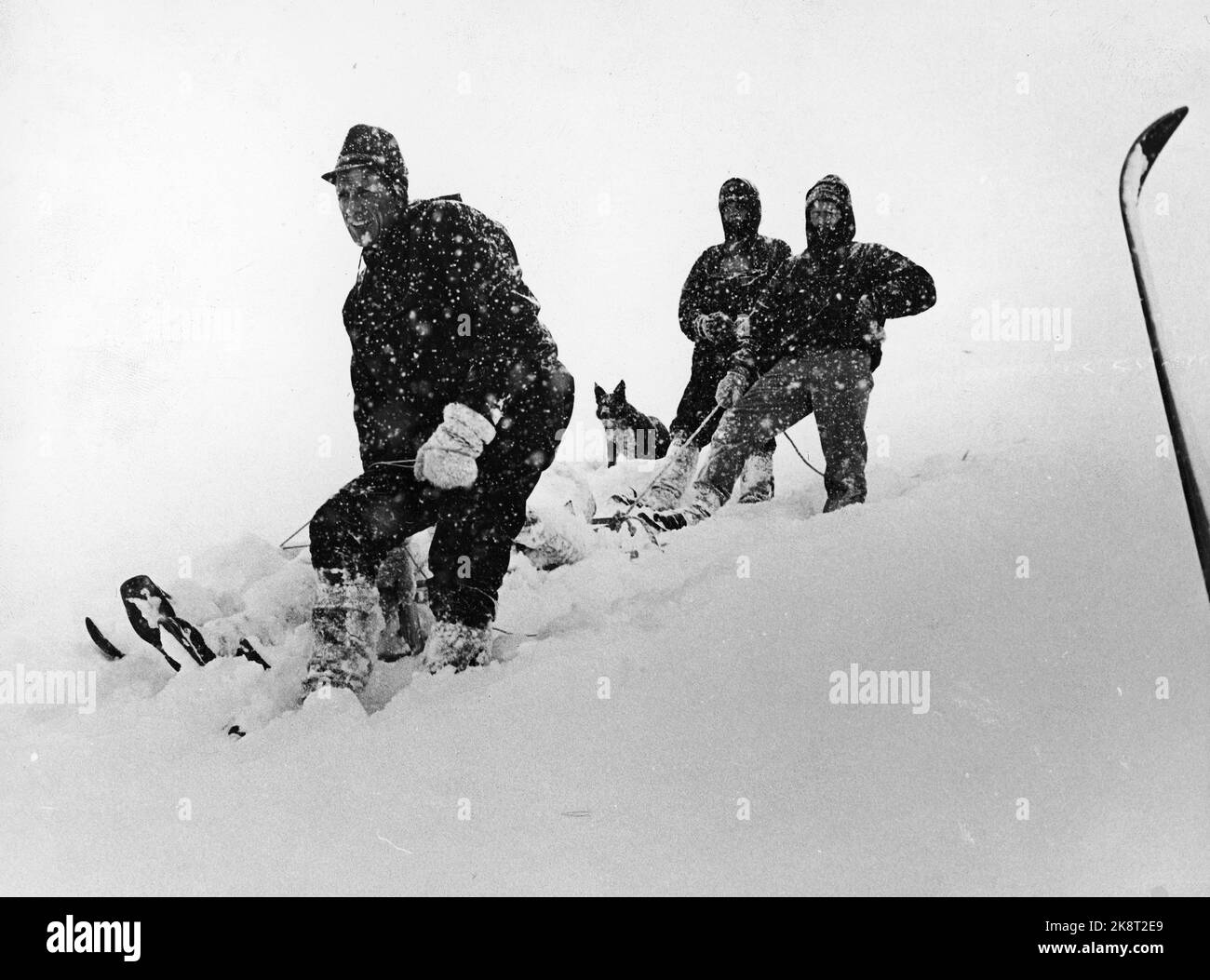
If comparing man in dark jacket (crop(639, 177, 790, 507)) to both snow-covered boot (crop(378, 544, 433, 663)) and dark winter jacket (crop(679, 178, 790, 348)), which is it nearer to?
dark winter jacket (crop(679, 178, 790, 348))

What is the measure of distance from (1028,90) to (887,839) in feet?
5.92

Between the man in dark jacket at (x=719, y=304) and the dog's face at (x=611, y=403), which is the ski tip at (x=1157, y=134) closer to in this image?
the man in dark jacket at (x=719, y=304)

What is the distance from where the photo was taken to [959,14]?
2.22 meters

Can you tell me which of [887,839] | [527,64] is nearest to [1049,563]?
[887,839]

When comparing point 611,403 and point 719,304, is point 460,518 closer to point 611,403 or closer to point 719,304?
point 611,403

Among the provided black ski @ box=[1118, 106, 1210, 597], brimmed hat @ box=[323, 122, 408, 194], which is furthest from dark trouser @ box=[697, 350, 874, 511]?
brimmed hat @ box=[323, 122, 408, 194]

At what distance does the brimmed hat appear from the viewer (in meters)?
2.17

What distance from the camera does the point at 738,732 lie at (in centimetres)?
207

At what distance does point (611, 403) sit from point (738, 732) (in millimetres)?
816

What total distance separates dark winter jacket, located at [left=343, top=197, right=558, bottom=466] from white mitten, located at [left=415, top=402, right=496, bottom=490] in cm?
4

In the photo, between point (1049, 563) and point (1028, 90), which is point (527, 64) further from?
point (1049, 563)

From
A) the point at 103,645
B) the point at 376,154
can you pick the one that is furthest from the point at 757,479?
the point at 103,645

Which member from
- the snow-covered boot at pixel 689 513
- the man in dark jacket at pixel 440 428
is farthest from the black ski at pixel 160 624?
the snow-covered boot at pixel 689 513

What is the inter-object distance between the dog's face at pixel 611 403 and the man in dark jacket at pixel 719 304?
0.13m
